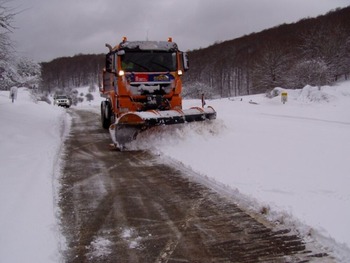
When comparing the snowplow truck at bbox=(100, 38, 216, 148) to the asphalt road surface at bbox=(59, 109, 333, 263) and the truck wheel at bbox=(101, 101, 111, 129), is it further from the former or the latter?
the asphalt road surface at bbox=(59, 109, 333, 263)

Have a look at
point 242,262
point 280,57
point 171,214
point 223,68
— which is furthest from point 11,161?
point 223,68

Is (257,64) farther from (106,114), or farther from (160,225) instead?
(160,225)

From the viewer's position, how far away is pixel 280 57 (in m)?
52.9

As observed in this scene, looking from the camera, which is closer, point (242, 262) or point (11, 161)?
point (242, 262)

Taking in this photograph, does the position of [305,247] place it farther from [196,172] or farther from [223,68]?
[223,68]

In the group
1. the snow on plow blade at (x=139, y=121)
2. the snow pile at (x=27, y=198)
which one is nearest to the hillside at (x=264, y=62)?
the snow on plow blade at (x=139, y=121)

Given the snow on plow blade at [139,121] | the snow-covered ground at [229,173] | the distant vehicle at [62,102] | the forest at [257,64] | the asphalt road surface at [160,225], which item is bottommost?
the asphalt road surface at [160,225]

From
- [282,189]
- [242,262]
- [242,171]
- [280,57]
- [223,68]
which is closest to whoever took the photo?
[242,262]

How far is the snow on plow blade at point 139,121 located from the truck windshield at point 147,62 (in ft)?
5.05

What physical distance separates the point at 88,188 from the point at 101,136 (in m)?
6.21

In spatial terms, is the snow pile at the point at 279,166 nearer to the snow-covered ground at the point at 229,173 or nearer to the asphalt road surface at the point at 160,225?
the snow-covered ground at the point at 229,173

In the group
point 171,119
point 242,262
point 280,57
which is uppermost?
point 280,57

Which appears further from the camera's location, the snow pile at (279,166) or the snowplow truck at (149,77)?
the snowplow truck at (149,77)

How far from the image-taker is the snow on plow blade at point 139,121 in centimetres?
916
